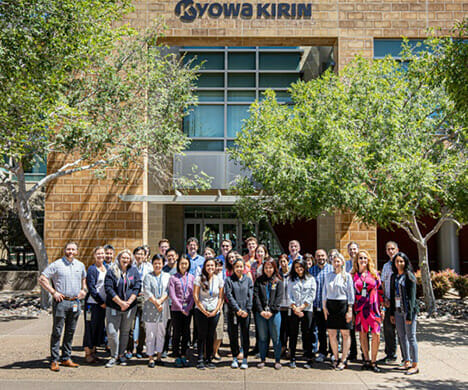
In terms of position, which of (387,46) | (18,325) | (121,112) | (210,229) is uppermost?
(387,46)

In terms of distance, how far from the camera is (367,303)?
7.23 meters

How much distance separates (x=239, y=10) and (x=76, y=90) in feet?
21.8

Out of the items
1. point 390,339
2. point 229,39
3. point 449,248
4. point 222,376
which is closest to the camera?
point 222,376

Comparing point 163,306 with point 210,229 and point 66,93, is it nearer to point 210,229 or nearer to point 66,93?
point 66,93

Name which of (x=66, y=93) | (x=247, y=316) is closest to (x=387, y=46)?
(x=66, y=93)

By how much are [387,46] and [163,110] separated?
319 inches

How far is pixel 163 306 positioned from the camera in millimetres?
7422

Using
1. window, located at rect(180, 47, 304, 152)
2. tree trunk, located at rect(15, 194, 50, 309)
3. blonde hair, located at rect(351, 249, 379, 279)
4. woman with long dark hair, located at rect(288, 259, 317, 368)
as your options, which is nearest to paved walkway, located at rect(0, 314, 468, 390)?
woman with long dark hair, located at rect(288, 259, 317, 368)

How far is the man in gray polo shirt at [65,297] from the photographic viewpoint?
22.9 feet

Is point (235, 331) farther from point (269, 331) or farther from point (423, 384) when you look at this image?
point (423, 384)

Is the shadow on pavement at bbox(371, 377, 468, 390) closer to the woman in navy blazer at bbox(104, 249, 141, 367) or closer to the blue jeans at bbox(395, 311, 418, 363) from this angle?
the blue jeans at bbox(395, 311, 418, 363)

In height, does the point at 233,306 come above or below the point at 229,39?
below

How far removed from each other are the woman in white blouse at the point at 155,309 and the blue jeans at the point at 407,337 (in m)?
3.61

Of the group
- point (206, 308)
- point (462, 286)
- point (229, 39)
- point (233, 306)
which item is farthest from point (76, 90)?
point (462, 286)
